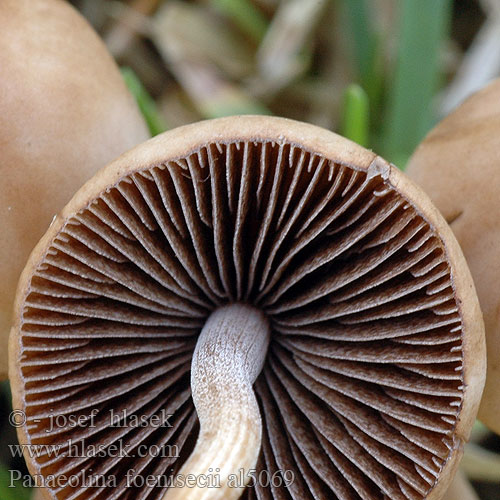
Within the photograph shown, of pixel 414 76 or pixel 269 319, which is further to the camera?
pixel 414 76

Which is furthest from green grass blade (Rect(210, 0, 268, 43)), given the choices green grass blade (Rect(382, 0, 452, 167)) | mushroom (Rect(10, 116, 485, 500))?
mushroom (Rect(10, 116, 485, 500))

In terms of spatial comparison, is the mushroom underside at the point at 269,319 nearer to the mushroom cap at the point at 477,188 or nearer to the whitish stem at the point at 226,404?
the whitish stem at the point at 226,404

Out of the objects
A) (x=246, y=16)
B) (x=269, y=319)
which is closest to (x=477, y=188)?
(x=269, y=319)

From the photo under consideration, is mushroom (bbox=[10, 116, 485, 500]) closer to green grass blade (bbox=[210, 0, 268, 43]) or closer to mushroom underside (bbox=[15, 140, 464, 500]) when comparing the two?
mushroom underside (bbox=[15, 140, 464, 500])

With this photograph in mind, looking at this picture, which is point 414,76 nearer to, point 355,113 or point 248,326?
point 355,113

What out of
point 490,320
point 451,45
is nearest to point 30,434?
point 490,320

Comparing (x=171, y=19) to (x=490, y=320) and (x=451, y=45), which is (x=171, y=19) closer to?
(x=451, y=45)

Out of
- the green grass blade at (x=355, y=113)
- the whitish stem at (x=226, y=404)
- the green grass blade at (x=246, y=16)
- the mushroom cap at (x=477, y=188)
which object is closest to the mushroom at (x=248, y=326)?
the whitish stem at (x=226, y=404)
